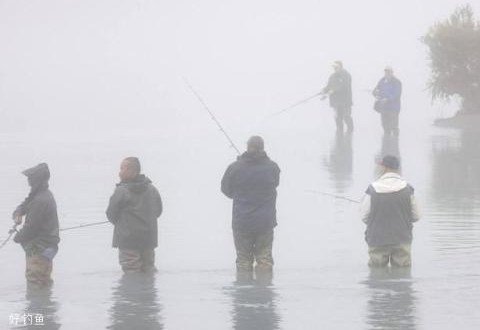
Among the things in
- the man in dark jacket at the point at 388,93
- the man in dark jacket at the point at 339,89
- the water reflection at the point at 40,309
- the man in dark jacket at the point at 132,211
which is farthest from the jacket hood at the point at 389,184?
the man in dark jacket at the point at 339,89

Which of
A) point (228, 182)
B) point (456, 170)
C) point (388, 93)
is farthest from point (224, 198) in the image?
point (388, 93)

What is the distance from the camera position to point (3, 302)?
46.5 feet

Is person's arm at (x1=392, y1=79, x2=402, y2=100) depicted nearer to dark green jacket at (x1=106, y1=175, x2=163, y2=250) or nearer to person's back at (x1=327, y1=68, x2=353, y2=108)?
person's back at (x1=327, y1=68, x2=353, y2=108)

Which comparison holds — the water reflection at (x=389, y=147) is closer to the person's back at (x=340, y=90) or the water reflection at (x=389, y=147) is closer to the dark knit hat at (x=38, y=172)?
the person's back at (x=340, y=90)

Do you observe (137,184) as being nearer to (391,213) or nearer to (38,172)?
(38,172)

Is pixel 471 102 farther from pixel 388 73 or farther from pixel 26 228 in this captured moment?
pixel 26 228

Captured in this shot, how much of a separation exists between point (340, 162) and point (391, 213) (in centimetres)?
1163

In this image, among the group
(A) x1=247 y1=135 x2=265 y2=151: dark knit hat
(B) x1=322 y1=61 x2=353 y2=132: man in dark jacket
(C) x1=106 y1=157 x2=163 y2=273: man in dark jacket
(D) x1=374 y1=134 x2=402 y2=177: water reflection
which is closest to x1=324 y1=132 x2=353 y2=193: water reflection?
(D) x1=374 y1=134 x2=402 y2=177: water reflection

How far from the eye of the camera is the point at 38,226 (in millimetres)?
14859

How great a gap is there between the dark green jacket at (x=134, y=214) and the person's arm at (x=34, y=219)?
2.37 feet

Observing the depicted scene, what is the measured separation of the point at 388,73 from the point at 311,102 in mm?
28754

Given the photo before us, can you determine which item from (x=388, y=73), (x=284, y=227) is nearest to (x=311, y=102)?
(x=388, y=73)

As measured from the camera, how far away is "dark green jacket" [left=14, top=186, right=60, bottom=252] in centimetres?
1483

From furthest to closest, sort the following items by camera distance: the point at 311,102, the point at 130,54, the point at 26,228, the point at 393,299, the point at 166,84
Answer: the point at 130,54 → the point at 166,84 → the point at 311,102 → the point at 26,228 → the point at 393,299
